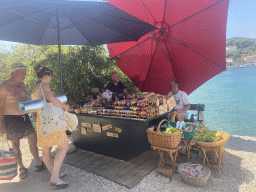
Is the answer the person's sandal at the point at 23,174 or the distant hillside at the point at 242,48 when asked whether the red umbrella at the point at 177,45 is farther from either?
the distant hillside at the point at 242,48

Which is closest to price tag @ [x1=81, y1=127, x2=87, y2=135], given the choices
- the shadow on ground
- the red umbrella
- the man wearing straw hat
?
the man wearing straw hat

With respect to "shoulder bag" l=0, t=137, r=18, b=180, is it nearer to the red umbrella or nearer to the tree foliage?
the tree foliage

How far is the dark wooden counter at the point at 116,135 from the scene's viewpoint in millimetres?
3227

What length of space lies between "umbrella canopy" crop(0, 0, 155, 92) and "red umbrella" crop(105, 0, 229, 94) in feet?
2.66

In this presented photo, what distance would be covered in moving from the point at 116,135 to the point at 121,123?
29cm

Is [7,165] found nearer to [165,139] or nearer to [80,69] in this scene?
[165,139]

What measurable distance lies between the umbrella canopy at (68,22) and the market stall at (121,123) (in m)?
1.37

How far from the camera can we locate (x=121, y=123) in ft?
10.7

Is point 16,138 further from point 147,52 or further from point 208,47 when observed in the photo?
point 208,47

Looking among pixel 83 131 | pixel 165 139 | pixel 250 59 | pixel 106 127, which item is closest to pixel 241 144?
pixel 165 139

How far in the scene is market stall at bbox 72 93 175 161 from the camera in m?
3.14

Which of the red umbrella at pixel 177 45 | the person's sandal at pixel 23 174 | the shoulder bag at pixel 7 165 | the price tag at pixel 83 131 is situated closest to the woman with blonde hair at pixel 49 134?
the shoulder bag at pixel 7 165

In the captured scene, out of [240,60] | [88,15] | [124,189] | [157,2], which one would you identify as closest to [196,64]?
[157,2]

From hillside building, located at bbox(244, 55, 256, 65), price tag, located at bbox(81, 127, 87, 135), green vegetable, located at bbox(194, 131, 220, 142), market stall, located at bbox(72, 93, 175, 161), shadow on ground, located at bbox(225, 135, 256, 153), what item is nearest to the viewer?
green vegetable, located at bbox(194, 131, 220, 142)
